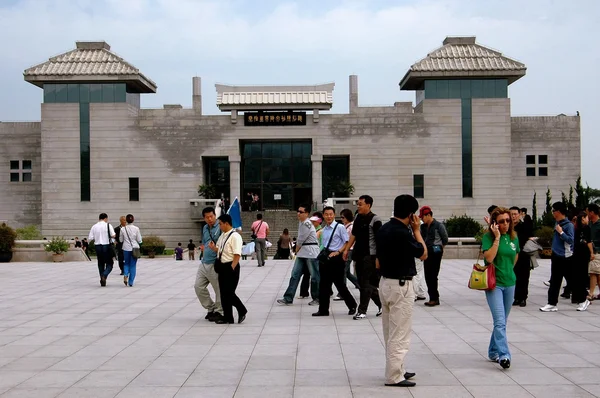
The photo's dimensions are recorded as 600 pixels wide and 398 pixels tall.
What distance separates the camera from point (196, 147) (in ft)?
155

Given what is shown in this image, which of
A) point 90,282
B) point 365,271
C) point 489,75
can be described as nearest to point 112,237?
point 90,282

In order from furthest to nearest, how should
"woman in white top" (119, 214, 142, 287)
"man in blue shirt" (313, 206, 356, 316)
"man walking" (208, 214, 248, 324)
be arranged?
"woman in white top" (119, 214, 142, 287) < "man in blue shirt" (313, 206, 356, 316) < "man walking" (208, 214, 248, 324)

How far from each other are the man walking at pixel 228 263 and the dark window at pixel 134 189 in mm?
36546

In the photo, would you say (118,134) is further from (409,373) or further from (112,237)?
(409,373)

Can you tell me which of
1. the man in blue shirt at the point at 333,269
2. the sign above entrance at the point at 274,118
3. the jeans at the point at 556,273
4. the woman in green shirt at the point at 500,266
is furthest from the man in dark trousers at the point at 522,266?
the sign above entrance at the point at 274,118

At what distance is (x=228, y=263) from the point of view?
Result: 1165 centimetres

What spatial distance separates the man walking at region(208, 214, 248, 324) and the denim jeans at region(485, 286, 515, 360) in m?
4.46

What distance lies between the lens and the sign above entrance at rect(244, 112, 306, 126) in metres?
46.8

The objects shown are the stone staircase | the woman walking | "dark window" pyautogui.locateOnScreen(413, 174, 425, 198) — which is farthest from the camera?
"dark window" pyautogui.locateOnScreen(413, 174, 425, 198)

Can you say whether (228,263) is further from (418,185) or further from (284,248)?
(418,185)

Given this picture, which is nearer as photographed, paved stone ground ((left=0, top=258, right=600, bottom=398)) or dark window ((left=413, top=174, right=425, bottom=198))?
paved stone ground ((left=0, top=258, right=600, bottom=398))

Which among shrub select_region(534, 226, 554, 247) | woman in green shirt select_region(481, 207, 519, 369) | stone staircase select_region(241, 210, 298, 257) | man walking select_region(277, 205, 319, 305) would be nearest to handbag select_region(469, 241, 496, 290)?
woman in green shirt select_region(481, 207, 519, 369)

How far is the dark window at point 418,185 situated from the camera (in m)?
47.1

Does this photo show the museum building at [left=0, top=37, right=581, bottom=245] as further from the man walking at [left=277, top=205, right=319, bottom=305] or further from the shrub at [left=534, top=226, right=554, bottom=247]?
the man walking at [left=277, top=205, right=319, bottom=305]
